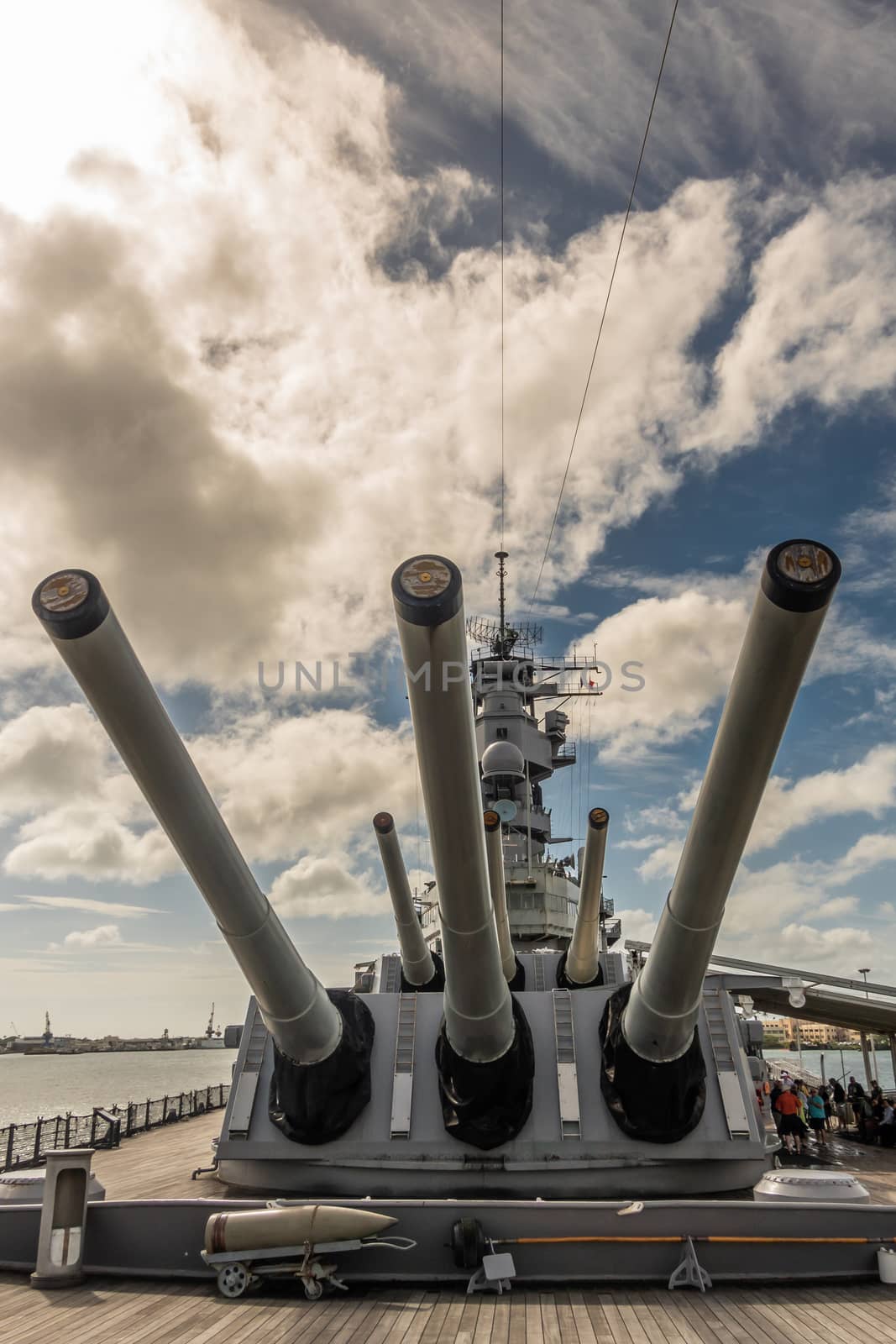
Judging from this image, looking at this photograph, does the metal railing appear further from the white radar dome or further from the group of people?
the group of people

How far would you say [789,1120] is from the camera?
1095cm

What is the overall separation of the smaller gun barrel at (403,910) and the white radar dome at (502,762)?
7025mm

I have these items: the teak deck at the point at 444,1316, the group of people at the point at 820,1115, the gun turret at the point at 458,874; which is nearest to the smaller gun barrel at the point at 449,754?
the gun turret at the point at 458,874

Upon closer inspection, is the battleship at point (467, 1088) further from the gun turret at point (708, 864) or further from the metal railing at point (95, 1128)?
the metal railing at point (95, 1128)

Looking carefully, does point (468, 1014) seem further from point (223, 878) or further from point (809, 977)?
point (809, 977)

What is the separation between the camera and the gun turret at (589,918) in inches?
367

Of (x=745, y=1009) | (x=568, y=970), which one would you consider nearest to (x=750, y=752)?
(x=568, y=970)

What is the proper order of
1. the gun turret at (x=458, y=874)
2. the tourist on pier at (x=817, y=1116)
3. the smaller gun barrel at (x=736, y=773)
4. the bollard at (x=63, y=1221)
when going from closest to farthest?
the smaller gun barrel at (x=736, y=773) → the gun turret at (x=458, y=874) → the bollard at (x=63, y=1221) → the tourist on pier at (x=817, y=1116)

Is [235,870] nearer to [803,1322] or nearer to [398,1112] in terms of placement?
[398,1112]

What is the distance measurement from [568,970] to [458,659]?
7.66 metres

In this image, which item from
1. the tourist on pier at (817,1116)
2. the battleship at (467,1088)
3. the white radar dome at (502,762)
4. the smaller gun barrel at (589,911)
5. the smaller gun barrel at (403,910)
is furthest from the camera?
the white radar dome at (502,762)

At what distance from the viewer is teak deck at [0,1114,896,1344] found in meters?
4.02

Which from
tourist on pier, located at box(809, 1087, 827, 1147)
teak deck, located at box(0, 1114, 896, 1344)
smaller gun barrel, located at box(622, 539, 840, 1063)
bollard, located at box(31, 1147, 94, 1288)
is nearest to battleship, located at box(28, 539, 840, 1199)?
smaller gun barrel, located at box(622, 539, 840, 1063)

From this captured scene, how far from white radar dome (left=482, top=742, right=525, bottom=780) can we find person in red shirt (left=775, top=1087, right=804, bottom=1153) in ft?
26.6
